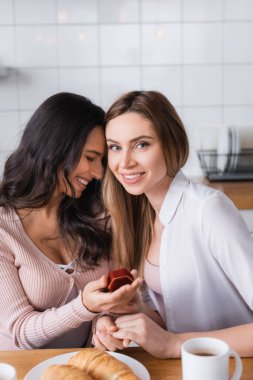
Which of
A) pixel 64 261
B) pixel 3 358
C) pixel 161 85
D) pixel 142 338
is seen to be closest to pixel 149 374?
pixel 142 338

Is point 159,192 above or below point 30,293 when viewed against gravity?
above

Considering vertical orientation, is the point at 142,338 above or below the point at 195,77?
below

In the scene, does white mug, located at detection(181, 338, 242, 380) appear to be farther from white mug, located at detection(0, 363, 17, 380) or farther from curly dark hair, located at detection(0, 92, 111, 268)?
curly dark hair, located at detection(0, 92, 111, 268)

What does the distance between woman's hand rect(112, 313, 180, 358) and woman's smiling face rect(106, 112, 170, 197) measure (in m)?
0.35

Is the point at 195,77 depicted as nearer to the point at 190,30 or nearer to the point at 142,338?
the point at 190,30

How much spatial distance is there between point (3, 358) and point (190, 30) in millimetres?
2034

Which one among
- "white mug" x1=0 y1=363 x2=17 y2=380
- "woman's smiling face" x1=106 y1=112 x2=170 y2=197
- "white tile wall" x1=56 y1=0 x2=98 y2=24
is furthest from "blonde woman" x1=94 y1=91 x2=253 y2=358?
"white tile wall" x1=56 y1=0 x2=98 y2=24

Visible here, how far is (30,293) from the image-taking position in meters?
1.29

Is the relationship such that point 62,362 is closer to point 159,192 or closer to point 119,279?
point 119,279

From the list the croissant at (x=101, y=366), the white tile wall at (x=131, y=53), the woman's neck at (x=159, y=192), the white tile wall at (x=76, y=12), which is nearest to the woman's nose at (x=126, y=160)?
the woman's neck at (x=159, y=192)

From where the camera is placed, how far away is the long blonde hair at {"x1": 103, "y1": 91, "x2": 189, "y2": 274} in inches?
49.1

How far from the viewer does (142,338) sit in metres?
1.00

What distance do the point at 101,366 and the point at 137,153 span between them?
1.96ft

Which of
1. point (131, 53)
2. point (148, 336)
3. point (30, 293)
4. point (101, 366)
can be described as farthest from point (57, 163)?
point (131, 53)
